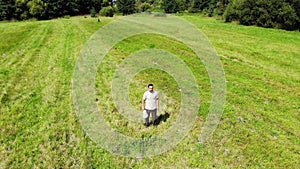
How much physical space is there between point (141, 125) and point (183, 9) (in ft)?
338

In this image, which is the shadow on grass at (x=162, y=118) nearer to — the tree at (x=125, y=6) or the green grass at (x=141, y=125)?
the green grass at (x=141, y=125)

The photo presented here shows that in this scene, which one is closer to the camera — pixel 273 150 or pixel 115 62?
pixel 273 150

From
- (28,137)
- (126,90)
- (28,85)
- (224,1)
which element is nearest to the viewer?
Result: (28,137)

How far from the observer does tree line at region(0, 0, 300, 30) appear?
129 ft

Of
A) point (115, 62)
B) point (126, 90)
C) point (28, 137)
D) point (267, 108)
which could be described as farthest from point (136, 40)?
point (28, 137)

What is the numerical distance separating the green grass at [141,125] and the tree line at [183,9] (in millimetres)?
19372

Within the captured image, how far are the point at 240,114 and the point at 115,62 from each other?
36.4 ft

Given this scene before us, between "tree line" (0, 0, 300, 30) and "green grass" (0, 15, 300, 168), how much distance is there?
763 inches

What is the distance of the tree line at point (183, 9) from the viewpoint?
3934 cm

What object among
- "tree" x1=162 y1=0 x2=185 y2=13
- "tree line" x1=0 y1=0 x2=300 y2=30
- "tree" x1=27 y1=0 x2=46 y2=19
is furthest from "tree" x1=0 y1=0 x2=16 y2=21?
"tree" x1=162 y1=0 x2=185 y2=13

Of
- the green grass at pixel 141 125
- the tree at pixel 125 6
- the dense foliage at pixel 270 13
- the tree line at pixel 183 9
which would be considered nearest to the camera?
the green grass at pixel 141 125

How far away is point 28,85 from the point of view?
14.9 meters

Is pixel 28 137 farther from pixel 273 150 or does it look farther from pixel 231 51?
pixel 231 51

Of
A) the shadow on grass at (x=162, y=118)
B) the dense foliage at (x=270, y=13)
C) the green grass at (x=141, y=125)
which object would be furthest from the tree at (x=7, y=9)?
the shadow on grass at (x=162, y=118)
